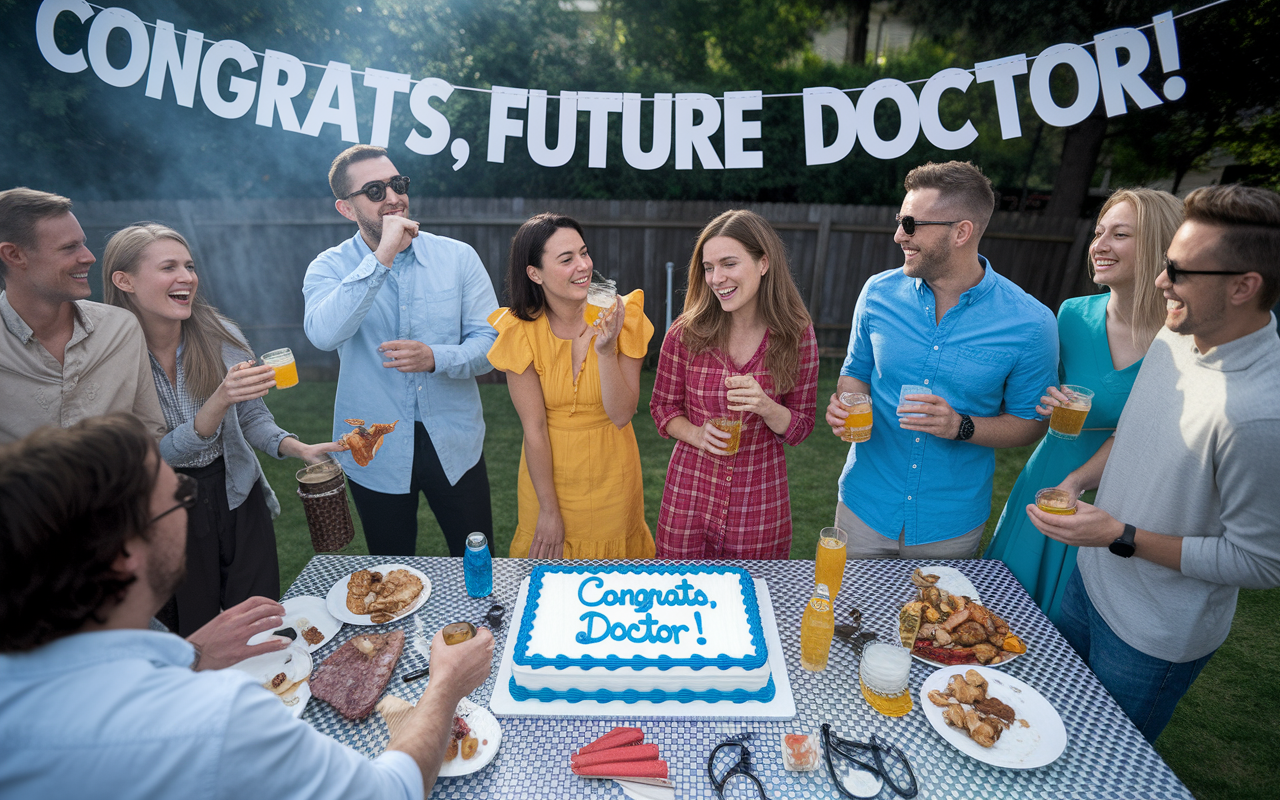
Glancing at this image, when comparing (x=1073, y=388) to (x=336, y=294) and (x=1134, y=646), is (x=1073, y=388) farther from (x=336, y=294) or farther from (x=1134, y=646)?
(x=336, y=294)

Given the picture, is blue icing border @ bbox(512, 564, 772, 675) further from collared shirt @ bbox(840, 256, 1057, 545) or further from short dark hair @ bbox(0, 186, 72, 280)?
short dark hair @ bbox(0, 186, 72, 280)

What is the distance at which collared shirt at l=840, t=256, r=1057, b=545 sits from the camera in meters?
2.83

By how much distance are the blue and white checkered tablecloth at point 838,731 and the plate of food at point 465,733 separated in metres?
0.04

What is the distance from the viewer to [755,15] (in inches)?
501

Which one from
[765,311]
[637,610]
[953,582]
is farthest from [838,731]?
[765,311]

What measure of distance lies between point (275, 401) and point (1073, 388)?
8690 mm

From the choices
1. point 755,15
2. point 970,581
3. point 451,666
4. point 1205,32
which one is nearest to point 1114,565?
point 970,581

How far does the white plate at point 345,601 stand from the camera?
2361 mm

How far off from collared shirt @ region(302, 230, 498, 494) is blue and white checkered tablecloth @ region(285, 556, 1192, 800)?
1.26 metres

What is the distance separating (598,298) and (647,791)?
1991 mm

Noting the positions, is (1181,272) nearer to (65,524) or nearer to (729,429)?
(729,429)

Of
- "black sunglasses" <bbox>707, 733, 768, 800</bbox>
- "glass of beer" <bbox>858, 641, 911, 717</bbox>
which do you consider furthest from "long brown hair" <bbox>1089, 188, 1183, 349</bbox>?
"black sunglasses" <bbox>707, 733, 768, 800</bbox>

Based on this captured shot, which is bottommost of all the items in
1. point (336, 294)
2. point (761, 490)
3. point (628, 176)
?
point (761, 490)

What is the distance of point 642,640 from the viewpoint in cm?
209
